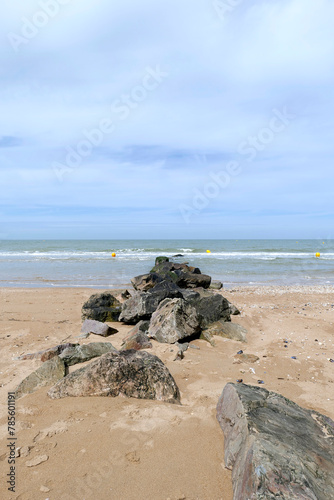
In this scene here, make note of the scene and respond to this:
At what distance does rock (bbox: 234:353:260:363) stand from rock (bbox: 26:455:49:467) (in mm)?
3540

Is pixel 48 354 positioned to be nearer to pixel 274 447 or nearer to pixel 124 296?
pixel 274 447

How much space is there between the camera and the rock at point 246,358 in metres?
5.39

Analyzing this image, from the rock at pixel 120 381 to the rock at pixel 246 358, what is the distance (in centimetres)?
195

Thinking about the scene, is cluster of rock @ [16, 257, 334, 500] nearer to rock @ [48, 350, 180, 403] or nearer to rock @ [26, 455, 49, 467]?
rock @ [48, 350, 180, 403]

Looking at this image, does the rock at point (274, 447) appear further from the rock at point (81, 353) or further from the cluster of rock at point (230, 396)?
the rock at point (81, 353)

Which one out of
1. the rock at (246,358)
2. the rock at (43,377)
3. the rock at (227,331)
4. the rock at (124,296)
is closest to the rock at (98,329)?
the rock at (227,331)

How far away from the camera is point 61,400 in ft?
11.8

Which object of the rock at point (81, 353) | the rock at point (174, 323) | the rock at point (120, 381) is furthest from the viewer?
the rock at point (174, 323)

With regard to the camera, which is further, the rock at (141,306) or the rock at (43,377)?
the rock at (141,306)

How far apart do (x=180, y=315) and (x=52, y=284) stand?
11861mm

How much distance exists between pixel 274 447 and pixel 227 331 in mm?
4642

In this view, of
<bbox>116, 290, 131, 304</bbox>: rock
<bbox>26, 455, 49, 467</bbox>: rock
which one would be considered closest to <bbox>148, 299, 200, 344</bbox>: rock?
<bbox>26, 455, 49, 467</bbox>: rock

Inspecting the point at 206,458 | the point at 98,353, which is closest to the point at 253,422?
the point at 206,458

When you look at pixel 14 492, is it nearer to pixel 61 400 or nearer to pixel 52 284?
pixel 61 400
